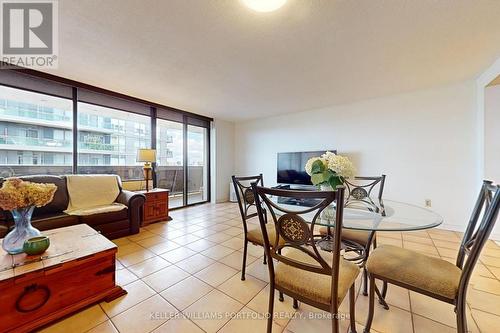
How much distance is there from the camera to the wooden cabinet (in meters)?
3.45

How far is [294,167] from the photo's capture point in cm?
437

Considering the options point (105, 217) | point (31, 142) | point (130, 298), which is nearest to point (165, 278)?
point (130, 298)

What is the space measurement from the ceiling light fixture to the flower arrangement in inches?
49.0

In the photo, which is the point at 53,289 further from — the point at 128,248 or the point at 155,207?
the point at 155,207

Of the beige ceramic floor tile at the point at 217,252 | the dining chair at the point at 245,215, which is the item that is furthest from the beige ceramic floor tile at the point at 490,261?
the beige ceramic floor tile at the point at 217,252

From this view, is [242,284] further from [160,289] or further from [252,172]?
[252,172]

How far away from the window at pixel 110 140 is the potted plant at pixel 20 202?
2.06m

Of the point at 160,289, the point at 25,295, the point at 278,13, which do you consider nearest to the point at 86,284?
the point at 25,295

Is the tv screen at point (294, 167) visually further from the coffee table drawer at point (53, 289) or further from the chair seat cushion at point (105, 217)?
the coffee table drawer at point (53, 289)

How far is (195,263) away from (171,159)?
3001 millimetres

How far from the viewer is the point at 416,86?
10.2ft

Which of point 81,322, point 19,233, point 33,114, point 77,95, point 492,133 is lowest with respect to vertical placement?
point 81,322

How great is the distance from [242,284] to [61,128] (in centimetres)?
352

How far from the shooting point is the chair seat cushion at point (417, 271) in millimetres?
1104
